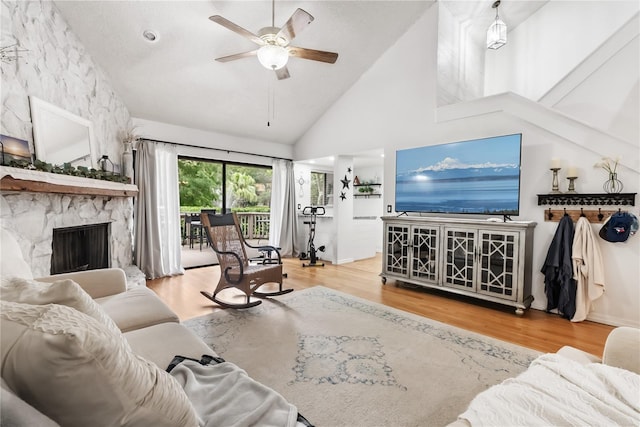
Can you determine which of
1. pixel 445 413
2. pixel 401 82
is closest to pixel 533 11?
pixel 401 82

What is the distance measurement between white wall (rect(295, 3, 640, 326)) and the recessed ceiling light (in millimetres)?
2963

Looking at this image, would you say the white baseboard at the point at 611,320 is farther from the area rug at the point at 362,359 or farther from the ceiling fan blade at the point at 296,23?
the ceiling fan blade at the point at 296,23

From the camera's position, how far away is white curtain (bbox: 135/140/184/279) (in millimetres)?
4379

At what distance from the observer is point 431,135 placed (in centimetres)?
408

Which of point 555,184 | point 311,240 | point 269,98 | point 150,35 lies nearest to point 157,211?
point 150,35

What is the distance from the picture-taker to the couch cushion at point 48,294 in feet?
2.41

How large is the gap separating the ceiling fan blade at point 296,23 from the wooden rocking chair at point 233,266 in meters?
1.97

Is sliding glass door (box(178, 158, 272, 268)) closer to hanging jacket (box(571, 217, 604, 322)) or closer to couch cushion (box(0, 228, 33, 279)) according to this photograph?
couch cushion (box(0, 228, 33, 279))

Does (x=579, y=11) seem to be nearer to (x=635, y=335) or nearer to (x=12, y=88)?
(x=635, y=335)

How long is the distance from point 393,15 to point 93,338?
4.66m

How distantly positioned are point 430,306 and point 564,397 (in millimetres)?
2536

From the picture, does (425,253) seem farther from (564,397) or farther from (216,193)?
(216,193)

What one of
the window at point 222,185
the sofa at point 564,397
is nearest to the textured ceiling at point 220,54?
the window at point 222,185

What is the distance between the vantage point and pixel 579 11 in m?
3.75
